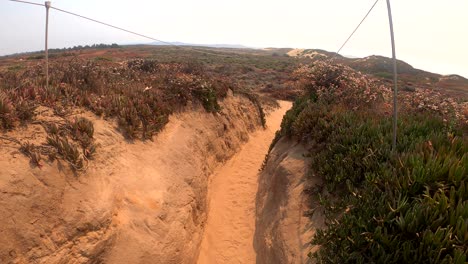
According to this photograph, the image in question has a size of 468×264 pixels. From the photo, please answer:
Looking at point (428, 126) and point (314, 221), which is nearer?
point (314, 221)

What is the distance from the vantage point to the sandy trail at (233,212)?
25.5 feet

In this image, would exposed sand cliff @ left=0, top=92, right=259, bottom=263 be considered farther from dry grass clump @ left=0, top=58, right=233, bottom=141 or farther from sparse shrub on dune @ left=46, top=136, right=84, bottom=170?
dry grass clump @ left=0, top=58, right=233, bottom=141

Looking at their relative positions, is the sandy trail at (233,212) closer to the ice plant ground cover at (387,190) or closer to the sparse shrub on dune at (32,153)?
the ice plant ground cover at (387,190)

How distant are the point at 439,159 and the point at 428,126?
10.0 feet

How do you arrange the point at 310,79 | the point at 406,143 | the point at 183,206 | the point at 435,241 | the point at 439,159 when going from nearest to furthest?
the point at 435,241
the point at 439,159
the point at 406,143
the point at 183,206
the point at 310,79

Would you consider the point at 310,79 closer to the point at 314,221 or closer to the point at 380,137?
the point at 380,137

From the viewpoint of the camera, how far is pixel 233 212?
31.3 ft

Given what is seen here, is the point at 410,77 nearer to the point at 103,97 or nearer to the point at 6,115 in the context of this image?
the point at 103,97

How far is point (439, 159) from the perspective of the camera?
5094 mm

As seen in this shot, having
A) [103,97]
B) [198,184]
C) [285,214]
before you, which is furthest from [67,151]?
[285,214]

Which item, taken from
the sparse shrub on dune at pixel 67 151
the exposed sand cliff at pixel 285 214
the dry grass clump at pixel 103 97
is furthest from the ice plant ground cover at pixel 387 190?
the sparse shrub on dune at pixel 67 151

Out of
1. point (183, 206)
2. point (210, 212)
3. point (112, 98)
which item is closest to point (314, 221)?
point (183, 206)

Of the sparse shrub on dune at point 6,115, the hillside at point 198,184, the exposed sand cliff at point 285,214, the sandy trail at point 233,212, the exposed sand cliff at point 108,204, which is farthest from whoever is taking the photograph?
the sandy trail at point 233,212

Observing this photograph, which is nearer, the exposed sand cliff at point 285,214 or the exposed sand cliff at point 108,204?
the exposed sand cliff at point 108,204
